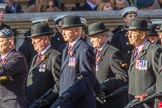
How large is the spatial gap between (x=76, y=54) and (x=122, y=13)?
143 inches

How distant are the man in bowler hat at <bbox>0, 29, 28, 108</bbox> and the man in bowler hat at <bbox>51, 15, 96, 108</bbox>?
1.73ft

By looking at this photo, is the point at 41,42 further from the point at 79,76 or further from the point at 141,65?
the point at 141,65

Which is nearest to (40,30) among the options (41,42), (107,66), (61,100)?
(41,42)

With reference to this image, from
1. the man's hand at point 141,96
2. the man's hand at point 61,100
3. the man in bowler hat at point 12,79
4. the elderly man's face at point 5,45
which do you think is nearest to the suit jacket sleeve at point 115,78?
the man's hand at point 141,96

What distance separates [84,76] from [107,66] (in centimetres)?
152

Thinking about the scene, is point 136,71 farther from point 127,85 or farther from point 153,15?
point 153,15

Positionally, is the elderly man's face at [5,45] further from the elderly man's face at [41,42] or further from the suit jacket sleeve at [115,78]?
the suit jacket sleeve at [115,78]

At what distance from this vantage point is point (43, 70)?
13.1 metres

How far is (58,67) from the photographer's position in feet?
42.6

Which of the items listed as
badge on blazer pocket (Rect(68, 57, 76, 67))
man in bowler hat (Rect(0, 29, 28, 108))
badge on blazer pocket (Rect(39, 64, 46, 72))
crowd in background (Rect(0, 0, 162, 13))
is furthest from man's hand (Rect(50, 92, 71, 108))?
crowd in background (Rect(0, 0, 162, 13))

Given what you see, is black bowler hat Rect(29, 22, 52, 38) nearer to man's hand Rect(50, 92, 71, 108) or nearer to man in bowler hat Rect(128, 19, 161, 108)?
man in bowler hat Rect(128, 19, 161, 108)

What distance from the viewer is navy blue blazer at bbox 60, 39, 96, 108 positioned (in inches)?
474

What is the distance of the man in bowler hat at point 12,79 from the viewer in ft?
39.4

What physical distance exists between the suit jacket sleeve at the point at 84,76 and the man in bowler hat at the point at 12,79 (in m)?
0.60
